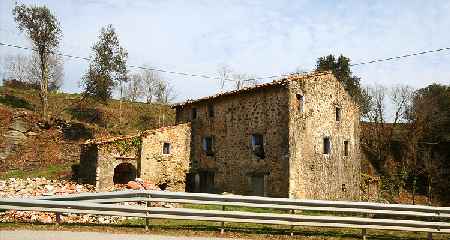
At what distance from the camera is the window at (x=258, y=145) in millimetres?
27000

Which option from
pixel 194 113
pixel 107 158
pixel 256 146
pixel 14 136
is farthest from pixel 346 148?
pixel 14 136

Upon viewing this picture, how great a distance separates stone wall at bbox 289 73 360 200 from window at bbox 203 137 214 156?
745 cm

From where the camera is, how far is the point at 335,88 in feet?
94.6

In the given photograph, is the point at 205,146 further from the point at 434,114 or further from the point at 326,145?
the point at 434,114

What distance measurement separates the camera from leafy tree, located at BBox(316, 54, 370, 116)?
5019 centimetres

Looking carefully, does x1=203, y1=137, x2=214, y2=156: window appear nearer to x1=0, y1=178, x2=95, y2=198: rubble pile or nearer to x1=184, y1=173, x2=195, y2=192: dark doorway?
x1=184, y1=173, x2=195, y2=192: dark doorway

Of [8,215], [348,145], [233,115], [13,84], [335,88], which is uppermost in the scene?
[13,84]

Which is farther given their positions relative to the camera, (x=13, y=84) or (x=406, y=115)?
(x=13, y=84)

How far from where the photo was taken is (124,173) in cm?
3253

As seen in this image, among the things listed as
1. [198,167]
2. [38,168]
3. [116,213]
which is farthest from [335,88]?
[38,168]

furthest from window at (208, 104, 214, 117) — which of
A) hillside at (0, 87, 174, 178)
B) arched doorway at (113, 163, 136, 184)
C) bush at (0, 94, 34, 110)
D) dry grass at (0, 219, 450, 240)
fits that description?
bush at (0, 94, 34, 110)

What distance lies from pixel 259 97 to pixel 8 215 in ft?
57.9

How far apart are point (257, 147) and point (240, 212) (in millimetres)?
16497

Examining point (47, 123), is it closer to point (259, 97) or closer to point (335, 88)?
point (259, 97)
